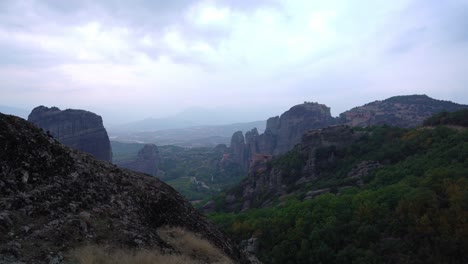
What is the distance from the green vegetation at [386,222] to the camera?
92.7 ft

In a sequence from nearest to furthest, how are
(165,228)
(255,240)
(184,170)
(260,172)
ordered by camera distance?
(165,228), (255,240), (260,172), (184,170)

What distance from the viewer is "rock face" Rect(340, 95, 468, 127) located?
11106 centimetres

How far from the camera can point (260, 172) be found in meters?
75.0

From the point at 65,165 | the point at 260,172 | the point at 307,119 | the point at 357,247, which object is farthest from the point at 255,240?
the point at 307,119

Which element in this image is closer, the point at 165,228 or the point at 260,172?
the point at 165,228

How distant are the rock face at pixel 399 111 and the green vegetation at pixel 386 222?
62143mm

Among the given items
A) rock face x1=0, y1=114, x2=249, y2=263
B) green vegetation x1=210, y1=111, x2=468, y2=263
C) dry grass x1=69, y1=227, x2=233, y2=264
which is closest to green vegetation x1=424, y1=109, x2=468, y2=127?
green vegetation x1=210, y1=111, x2=468, y2=263

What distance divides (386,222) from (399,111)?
99831mm

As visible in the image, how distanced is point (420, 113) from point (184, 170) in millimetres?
86939

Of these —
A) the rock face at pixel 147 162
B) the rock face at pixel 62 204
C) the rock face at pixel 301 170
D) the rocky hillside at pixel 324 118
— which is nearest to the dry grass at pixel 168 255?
the rock face at pixel 62 204

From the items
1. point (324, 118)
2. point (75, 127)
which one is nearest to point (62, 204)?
point (75, 127)

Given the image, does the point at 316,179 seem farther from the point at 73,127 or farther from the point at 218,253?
the point at 73,127

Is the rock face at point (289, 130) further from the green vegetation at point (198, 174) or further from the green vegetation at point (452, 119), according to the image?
the green vegetation at point (452, 119)

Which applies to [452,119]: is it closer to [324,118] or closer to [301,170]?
[301,170]
